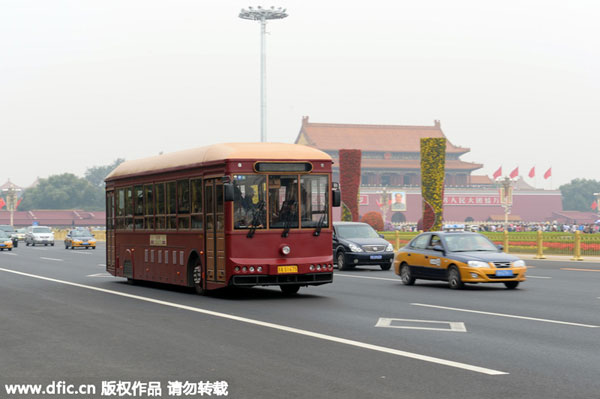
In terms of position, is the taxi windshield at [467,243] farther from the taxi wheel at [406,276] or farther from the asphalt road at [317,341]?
the taxi wheel at [406,276]

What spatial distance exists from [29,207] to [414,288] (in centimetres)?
14577

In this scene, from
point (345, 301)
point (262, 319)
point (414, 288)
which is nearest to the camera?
point (262, 319)

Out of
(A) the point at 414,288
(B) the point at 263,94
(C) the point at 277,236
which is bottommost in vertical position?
(A) the point at 414,288

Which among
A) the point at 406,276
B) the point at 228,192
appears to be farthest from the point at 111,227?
the point at 406,276

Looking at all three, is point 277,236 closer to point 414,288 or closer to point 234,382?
point 414,288

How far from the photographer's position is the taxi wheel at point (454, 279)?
19.4 m

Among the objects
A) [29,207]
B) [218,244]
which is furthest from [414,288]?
[29,207]

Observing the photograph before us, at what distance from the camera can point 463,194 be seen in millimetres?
112625

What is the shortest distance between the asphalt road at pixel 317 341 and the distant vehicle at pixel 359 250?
8436 mm

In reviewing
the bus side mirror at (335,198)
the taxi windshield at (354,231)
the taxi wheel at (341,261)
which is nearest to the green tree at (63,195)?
the taxi windshield at (354,231)

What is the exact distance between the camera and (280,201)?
54.7 feet

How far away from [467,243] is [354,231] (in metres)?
9.11

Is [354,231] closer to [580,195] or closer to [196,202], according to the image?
[196,202]

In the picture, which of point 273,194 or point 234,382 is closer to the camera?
point 234,382
